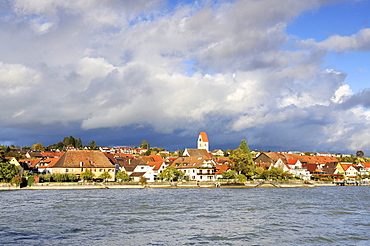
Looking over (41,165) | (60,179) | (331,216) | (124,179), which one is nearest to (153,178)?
(124,179)

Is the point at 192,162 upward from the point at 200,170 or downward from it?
upward

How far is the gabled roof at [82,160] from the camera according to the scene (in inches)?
3792

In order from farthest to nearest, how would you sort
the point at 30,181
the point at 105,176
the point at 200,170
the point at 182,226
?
1. the point at 200,170
2. the point at 105,176
3. the point at 30,181
4. the point at 182,226

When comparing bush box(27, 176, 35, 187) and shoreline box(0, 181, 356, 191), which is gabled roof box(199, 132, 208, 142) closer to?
shoreline box(0, 181, 356, 191)

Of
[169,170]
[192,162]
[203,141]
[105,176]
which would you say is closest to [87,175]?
[105,176]

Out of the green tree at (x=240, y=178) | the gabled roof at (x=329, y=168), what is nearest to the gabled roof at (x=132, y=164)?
the green tree at (x=240, y=178)

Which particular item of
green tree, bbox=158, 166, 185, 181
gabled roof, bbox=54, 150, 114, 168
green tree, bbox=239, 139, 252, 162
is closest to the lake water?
gabled roof, bbox=54, 150, 114, 168

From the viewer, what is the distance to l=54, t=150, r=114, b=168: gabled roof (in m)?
96.3

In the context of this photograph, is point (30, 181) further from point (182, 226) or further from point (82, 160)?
point (182, 226)

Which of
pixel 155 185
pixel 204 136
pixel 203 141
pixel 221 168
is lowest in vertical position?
pixel 155 185

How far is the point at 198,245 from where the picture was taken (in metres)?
22.3

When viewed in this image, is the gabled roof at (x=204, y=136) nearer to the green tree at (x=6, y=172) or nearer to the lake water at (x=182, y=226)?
the green tree at (x=6, y=172)

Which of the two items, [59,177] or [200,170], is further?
[200,170]

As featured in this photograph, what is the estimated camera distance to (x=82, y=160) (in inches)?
3873
